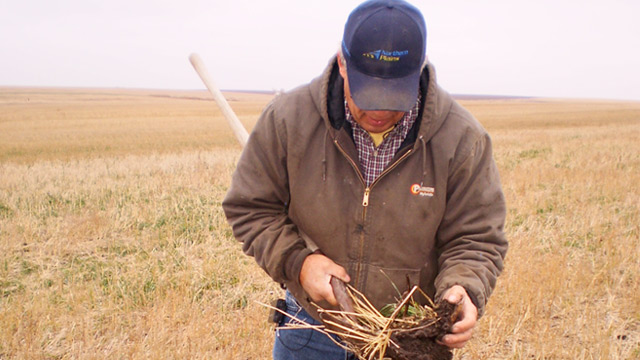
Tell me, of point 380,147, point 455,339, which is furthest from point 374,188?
point 455,339

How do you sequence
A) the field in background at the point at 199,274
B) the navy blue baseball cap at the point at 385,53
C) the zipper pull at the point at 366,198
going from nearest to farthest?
1. the navy blue baseball cap at the point at 385,53
2. the zipper pull at the point at 366,198
3. the field in background at the point at 199,274

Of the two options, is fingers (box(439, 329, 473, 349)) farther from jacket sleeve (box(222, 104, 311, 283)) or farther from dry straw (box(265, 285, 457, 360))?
jacket sleeve (box(222, 104, 311, 283))

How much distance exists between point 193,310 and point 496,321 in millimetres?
2422

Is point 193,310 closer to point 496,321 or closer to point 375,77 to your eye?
point 496,321

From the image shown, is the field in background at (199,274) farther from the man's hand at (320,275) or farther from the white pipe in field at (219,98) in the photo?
the man's hand at (320,275)

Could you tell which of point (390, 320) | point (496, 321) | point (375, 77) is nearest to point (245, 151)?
point (375, 77)

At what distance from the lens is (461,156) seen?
1.79 meters

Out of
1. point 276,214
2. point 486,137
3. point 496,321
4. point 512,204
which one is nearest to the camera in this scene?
point 486,137

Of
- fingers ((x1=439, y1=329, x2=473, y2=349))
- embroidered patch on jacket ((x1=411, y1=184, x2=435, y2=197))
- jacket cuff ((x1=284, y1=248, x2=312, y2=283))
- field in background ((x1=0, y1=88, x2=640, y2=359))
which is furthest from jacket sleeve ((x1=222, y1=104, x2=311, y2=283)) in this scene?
field in background ((x1=0, y1=88, x2=640, y2=359))

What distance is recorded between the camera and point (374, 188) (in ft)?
6.09

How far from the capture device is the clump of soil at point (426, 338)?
1.72 meters

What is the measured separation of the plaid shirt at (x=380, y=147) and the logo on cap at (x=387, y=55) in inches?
10.0

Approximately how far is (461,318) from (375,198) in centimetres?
54

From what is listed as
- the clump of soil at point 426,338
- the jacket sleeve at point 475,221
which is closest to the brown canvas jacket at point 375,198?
the jacket sleeve at point 475,221
